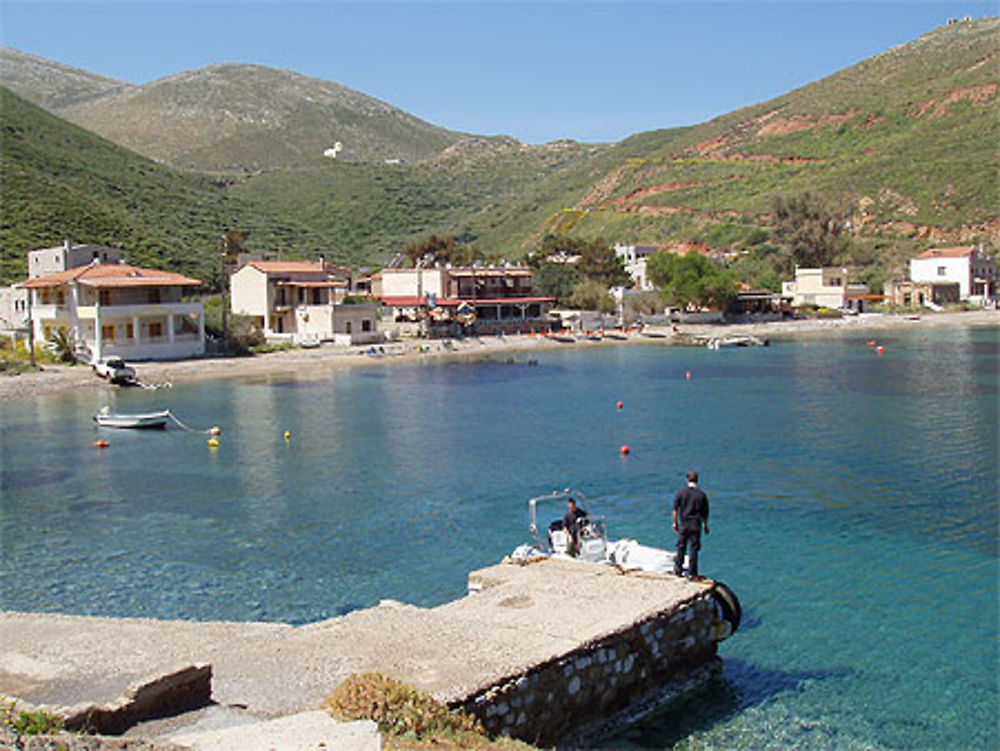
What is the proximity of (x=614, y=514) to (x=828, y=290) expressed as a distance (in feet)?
275

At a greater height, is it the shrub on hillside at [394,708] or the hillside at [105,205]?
the hillside at [105,205]

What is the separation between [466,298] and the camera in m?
86.2

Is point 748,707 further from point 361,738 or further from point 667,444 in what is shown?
point 667,444

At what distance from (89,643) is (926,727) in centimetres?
1124

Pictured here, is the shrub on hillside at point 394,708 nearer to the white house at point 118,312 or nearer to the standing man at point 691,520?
the standing man at point 691,520

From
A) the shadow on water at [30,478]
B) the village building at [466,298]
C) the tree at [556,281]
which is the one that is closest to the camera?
the shadow on water at [30,478]

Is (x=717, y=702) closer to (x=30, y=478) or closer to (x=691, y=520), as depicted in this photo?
(x=691, y=520)

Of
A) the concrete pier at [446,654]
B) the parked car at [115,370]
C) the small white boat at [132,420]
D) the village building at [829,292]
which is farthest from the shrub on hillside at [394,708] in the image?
the village building at [829,292]

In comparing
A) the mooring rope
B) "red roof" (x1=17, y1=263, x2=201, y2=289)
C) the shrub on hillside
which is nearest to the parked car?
"red roof" (x1=17, y1=263, x2=201, y2=289)

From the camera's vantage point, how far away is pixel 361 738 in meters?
8.46

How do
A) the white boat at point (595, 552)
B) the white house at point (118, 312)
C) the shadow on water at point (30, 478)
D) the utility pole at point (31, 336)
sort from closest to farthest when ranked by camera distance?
the white boat at point (595, 552) < the shadow on water at point (30, 478) < the utility pole at point (31, 336) < the white house at point (118, 312)

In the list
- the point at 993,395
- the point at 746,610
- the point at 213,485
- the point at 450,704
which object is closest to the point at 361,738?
the point at 450,704

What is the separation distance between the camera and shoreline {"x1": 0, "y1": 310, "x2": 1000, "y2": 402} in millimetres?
54656

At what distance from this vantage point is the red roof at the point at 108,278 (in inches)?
2373
